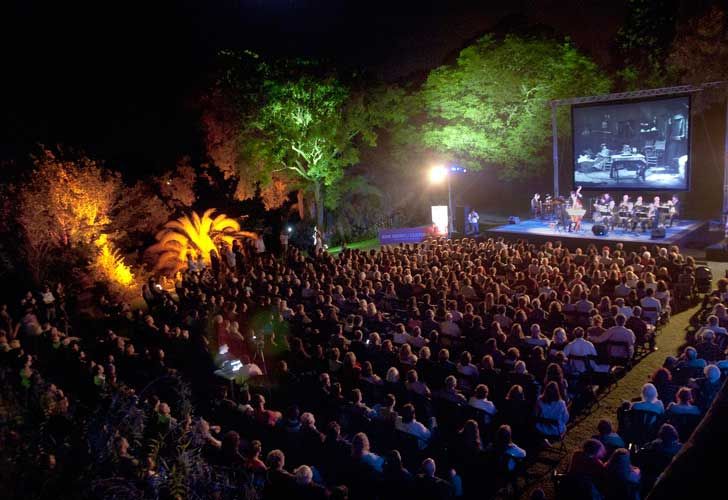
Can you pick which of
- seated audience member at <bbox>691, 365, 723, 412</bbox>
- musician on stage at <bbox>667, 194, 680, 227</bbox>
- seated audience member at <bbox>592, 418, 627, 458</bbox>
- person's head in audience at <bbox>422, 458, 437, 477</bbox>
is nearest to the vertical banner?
musician on stage at <bbox>667, 194, 680, 227</bbox>

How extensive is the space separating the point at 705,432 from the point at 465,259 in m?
13.5

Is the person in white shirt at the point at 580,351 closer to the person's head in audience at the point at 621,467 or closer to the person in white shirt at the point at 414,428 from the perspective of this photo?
the person in white shirt at the point at 414,428

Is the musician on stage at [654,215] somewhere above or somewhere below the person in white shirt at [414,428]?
above

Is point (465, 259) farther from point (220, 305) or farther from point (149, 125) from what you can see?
point (149, 125)

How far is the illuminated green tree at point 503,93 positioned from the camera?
79.5 ft

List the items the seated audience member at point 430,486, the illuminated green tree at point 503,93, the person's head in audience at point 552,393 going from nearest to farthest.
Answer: the seated audience member at point 430,486 < the person's head in audience at point 552,393 < the illuminated green tree at point 503,93

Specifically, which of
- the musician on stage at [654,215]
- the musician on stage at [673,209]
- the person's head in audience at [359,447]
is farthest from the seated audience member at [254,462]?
the musician on stage at [673,209]

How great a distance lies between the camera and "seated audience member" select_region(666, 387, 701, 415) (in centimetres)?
616

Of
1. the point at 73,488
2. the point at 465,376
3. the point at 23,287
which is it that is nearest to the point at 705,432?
the point at 73,488

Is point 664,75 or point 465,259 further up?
point 664,75

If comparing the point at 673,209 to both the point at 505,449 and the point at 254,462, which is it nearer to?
the point at 505,449

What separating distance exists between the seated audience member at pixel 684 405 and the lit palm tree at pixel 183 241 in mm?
→ 16972

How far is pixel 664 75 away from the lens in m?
27.0

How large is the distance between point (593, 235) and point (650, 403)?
49.3 feet
